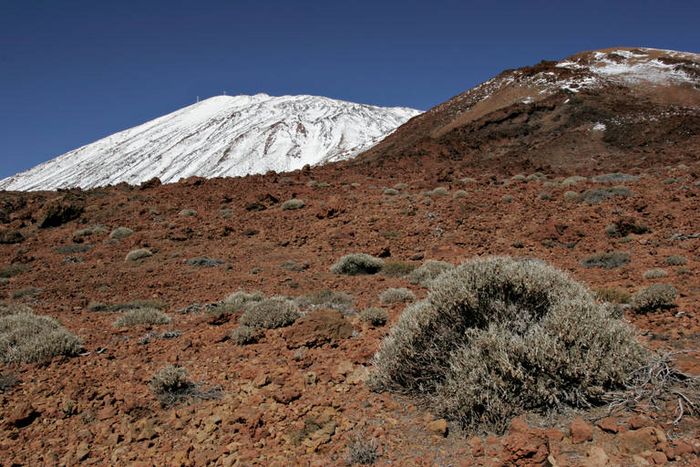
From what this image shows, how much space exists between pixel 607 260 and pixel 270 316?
648 centimetres

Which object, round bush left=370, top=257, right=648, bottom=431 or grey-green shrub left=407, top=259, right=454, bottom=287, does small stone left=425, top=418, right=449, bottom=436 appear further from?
grey-green shrub left=407, top=259, right=454, bottom=287

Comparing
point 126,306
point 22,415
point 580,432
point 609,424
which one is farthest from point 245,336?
point 609,424

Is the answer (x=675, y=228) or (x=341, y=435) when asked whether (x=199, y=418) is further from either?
(x=675, y=228)

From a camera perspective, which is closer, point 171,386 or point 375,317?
point 171,386

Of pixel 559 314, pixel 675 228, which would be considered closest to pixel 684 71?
pixel 675 228

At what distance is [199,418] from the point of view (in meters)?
3.88

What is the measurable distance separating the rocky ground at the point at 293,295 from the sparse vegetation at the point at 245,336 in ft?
0.32

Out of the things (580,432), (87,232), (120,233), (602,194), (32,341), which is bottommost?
(580,432)

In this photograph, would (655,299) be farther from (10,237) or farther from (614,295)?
(10,237)

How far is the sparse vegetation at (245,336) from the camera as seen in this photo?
546 centimetres

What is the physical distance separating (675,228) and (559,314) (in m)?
8.45

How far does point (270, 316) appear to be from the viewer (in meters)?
5.98

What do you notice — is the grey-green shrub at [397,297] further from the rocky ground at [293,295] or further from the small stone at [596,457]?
the small stone at [596,457]

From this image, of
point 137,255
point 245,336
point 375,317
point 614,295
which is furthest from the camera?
point 137,255
